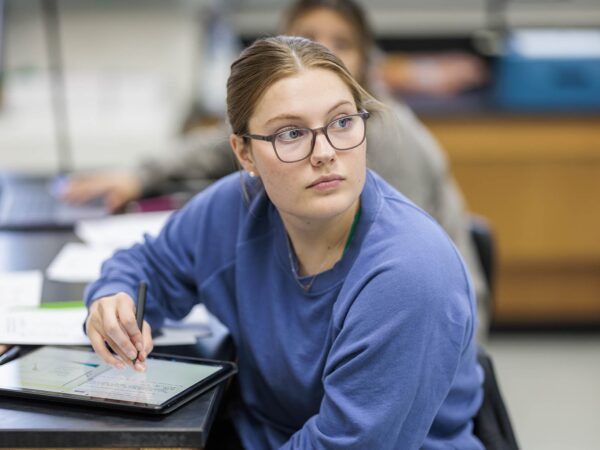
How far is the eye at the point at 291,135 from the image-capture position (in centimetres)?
119

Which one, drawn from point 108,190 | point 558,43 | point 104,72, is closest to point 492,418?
point 108,190

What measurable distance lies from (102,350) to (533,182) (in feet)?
6.89

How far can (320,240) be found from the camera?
1.30 metres

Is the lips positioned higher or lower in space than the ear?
lower

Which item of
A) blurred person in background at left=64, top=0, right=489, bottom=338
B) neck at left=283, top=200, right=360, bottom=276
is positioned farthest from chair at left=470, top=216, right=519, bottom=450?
blurred person in background at left=64, top=0, right=489, bottom=338

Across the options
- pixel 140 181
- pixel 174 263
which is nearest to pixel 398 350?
pixel 174 263

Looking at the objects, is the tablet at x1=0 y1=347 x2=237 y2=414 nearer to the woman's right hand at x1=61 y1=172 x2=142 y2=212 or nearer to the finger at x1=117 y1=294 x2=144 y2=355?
the finger at x1=117 y1=294 x2=144 y2=355

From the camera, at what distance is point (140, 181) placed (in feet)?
7.24

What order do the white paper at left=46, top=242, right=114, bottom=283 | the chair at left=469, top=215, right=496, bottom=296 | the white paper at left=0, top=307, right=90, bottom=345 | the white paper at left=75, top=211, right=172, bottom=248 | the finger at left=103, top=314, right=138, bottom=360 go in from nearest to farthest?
the finger at left=103, top=314, right=138, bottom=360 → the white paper at left=0, top=307, right=90, bottom=345 → the white paper at left=46, top=242, right=114, bottom=283 → the white paper at left=75, top=211, right=172, bottom=248 → the chair at left=469, top=215, right=496, bottom=296

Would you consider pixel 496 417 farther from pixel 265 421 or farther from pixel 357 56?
pixel 357 56

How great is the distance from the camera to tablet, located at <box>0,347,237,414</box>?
45.6 inches

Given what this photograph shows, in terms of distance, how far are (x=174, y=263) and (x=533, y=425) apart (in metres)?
1.57

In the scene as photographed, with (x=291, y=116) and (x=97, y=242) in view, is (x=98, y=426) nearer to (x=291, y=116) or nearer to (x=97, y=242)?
(x=291, y=116)

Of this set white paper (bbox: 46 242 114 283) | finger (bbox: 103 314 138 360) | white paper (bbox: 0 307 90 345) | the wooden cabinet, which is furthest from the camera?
the wooden cabinet
